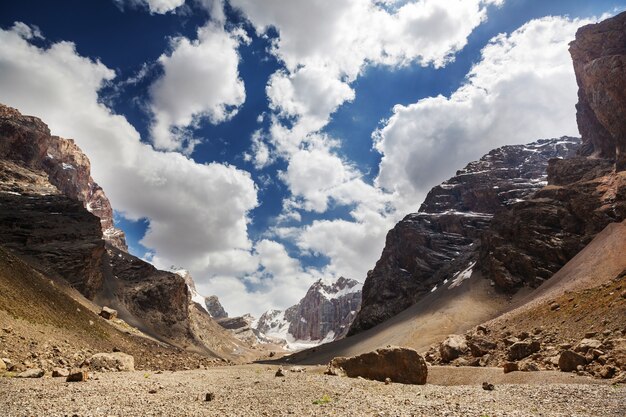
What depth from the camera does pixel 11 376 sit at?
22.7 m

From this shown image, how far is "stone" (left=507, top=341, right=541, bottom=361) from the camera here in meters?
37.3

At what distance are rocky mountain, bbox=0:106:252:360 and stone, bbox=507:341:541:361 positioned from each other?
9245cm

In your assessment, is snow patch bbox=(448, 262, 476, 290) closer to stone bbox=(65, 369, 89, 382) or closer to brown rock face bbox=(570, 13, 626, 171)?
brown rock face bbox=(570, 13, 626, 171)

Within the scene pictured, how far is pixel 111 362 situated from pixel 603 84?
140062 millimetres

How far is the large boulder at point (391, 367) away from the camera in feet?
103

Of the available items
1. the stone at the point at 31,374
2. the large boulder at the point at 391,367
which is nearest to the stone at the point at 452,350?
the large boulder at the point at 391,367

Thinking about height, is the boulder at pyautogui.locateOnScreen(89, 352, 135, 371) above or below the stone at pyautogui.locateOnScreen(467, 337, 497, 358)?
below

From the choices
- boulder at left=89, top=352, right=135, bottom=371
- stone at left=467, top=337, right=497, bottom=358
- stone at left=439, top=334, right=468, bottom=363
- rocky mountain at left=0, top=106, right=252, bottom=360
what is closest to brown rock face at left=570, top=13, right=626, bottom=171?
stone at left=439, top=334, right=468, bottom=363

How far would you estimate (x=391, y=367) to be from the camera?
31734 millimetres

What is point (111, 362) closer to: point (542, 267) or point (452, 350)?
point (452, 350)

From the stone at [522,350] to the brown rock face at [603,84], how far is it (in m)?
91.9

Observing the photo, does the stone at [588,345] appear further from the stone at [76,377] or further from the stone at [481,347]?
the stone at [76,377]

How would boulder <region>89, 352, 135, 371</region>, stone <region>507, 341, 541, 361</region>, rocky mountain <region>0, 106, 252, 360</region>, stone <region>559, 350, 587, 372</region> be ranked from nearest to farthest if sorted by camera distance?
1. stone <region>559, 350, 587, 372</region>
2. boulder <region>89, 352, 135, 371</region>
3. stone <region>507, 341, 541, 361</region>
4. rocky mountain <region>0, 106, 252, 360</region>

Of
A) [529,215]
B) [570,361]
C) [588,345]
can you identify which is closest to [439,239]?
[529,215]
